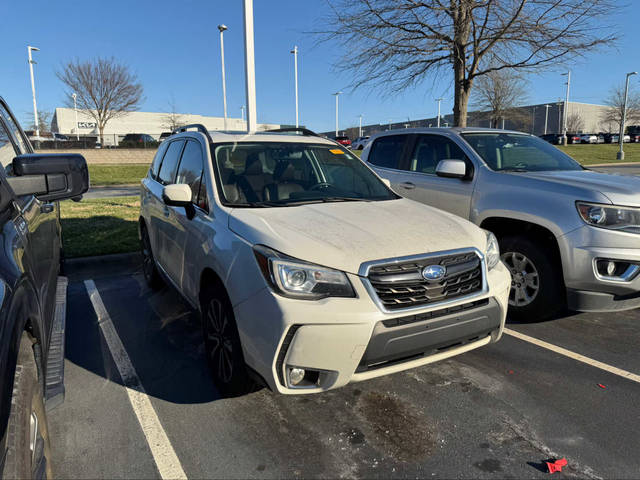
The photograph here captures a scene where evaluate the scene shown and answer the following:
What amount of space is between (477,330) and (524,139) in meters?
3.60

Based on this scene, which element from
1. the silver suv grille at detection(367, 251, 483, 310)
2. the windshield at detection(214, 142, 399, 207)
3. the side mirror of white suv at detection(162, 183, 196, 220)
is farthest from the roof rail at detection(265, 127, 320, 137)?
the silver suv grille at detection(367, 251, 483, 310)

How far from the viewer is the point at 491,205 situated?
4.46 meters

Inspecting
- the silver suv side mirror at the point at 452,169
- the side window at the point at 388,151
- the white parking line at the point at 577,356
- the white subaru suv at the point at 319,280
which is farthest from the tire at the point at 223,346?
the side window at the point at 388,151

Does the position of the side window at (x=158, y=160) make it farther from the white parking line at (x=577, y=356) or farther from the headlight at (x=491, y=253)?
the white parking line at (x=577, y=356)

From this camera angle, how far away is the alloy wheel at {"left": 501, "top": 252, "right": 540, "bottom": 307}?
4.10m

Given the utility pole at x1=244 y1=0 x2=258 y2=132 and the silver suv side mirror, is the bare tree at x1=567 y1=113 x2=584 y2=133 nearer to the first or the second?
the utility pole at x1=244 y1=0 x2=258 y2=132

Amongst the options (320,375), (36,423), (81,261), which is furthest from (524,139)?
(81,261)

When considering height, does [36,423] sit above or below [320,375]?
above

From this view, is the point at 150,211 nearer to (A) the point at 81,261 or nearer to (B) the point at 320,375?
(A) the point at 81,261

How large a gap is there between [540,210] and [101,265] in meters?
5.40

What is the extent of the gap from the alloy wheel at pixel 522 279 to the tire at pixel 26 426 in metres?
3.78

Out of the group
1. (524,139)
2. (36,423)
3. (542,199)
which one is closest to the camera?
(36,423)

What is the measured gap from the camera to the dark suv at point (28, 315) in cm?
143

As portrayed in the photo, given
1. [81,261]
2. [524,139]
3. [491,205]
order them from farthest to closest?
1. [81,261]
2. [524,139]
3. [491,205]
